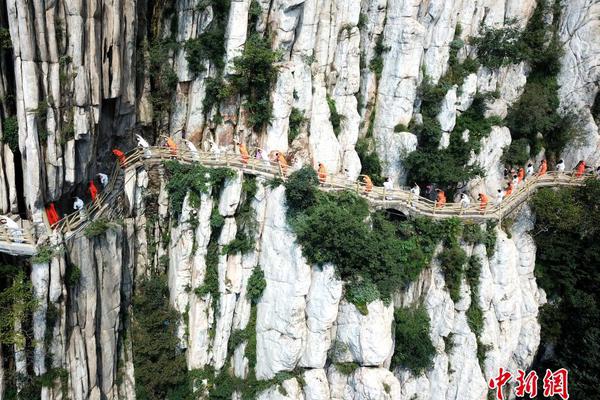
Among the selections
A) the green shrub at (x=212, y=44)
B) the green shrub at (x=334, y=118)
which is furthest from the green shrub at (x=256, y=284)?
the green shrub at (x=212, y=44)

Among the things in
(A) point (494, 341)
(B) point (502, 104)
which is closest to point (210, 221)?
(A) point (494, 341)

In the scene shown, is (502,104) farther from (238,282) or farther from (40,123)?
(40,123)

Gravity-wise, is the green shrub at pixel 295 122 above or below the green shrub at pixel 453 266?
above

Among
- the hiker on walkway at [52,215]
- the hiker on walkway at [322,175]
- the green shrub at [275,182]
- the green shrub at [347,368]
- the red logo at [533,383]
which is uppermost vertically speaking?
the hiker on walkway at [322,175]

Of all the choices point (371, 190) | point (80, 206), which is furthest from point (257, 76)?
point (80, 206)

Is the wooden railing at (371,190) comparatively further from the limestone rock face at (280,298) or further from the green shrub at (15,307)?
the green shrub at (15,307)
